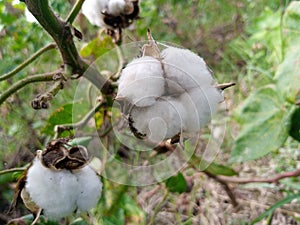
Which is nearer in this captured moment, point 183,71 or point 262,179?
point 183,71

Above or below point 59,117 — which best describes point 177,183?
below

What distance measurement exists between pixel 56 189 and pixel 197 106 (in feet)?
0.86

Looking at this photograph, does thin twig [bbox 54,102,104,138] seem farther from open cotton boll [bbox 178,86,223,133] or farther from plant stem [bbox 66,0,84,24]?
open cotton boll [bbox 178,86,223,133]

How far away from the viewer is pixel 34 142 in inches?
45.6

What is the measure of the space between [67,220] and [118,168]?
0.35 meters

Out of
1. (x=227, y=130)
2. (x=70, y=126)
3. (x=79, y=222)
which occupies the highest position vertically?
(x=70, y=126)

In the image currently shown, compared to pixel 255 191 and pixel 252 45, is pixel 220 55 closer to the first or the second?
pixel 252 45

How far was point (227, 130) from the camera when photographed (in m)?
1.68

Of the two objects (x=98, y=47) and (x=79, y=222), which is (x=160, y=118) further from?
(x=98, y=47)

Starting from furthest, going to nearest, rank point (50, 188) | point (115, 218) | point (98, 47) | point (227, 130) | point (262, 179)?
1. point (227, 130)
2. point (262, 179)
3. point (98, 47)
4. point (115, 218)
5. point (50, 188)

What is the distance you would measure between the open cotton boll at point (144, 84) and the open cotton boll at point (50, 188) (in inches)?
7.7

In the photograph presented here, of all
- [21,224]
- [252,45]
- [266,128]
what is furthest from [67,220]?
[252,45]

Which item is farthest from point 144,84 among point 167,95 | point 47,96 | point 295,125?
point 295,125

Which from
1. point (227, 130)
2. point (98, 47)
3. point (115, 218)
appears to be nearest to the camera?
point (115, 218)
